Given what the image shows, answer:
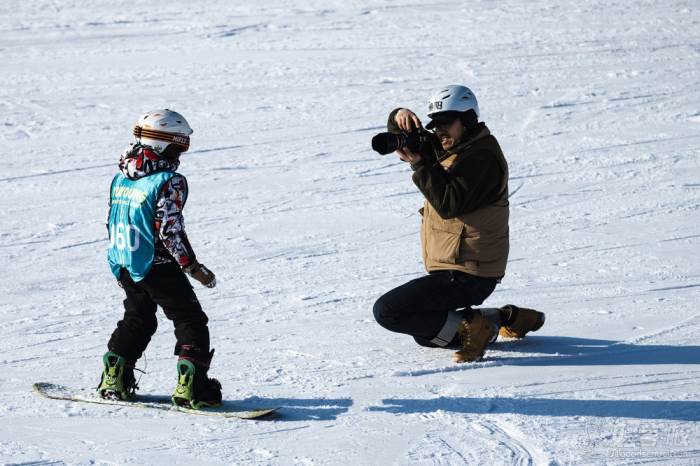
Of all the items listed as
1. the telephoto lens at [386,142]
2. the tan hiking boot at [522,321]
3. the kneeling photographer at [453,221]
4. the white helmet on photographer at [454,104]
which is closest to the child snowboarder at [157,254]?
the telephoto lens at [386,142]

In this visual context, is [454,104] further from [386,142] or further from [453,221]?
[453,221]

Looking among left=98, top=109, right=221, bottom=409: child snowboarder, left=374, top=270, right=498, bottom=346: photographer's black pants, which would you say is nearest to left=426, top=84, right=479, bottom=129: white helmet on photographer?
left=374, top=270, right=498, bottom=346: photographer's black pants

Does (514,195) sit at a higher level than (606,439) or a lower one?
higher

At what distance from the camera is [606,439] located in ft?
13.9

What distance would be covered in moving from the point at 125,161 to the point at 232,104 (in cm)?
741

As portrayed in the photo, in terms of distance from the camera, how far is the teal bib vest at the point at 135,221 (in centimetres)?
443

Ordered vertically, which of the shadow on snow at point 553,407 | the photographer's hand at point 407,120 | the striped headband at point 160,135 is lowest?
the shadow on snow at point 553,407

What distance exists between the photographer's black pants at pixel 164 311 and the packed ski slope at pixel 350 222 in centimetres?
33

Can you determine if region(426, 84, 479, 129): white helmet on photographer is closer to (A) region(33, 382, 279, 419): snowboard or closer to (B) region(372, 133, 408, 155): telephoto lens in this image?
(B) region(372, 133, 408, 155): telephoto lens

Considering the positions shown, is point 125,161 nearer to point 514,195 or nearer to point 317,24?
point 514,195

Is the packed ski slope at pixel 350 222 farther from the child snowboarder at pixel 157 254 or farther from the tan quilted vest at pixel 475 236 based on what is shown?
the tan quilted vest at pixel 475 236

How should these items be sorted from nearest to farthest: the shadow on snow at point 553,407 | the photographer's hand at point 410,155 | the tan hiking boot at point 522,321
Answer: the shadow on snow at point 553,407 < the photographer's hand at point 410,155 < the tan hiking boot at point 522,321

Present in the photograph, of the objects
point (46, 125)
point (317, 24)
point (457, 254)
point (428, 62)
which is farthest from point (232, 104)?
point (457, 254)

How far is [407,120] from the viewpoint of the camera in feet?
16.4
